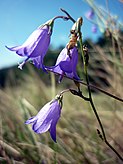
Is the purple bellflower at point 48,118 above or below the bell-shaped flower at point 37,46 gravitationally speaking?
below

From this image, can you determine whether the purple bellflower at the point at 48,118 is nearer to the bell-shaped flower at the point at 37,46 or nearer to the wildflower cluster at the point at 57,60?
the wildflower cluster at the point at 57,60

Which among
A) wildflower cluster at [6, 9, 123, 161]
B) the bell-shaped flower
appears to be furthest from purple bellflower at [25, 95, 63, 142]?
the bell-shaped flower

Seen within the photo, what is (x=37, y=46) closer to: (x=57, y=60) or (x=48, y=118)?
(x=57, y=60)

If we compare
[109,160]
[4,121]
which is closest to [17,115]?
[4,121]

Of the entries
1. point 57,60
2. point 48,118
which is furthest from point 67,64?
point 48,118

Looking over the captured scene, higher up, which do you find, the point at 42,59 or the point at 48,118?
the point at 42,59

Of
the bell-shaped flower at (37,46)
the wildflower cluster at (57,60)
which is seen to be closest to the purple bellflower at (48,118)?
the wildflower cluster at (57,60)

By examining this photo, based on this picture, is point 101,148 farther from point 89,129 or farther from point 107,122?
point 107,122

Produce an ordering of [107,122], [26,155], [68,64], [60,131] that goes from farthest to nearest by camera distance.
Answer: [107,122] → [60,131] → [26,155] → [68,64]

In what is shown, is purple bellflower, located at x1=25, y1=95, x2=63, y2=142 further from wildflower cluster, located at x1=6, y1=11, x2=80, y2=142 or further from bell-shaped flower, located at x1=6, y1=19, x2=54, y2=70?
bell-shaped flower, located at x1=6, y1=19, x2=54, y2=70
